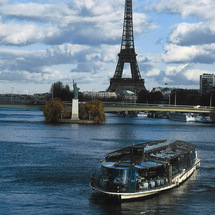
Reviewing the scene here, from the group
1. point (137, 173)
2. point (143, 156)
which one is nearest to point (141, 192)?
point (137, 173)

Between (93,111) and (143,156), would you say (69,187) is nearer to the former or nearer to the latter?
(143,156)

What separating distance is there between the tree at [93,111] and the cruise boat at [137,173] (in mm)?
49786

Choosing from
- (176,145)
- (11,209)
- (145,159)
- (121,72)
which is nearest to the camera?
(11,209)

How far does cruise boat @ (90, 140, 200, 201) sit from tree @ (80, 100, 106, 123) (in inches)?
1960

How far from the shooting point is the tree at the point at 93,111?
73.8 metres

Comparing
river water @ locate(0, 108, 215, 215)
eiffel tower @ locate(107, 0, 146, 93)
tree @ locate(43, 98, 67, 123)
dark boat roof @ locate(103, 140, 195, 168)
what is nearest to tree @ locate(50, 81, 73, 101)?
eiffel tower @ locate(107, 0, 146, 93)

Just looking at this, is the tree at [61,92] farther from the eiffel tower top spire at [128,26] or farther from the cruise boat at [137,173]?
the cruise boat at [137,173]

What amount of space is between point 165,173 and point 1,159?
45.2 feet

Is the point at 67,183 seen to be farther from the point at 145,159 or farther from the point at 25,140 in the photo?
the point at 25,140

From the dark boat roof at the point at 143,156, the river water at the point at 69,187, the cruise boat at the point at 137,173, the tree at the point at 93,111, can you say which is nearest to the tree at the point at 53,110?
the tree at the point at 93,111

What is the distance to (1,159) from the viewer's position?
3219 cm

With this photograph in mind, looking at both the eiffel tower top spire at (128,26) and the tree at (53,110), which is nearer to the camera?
the tree at (53,110)

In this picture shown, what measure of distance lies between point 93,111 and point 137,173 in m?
54.4

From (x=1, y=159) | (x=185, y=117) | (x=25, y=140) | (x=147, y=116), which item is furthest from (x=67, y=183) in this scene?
(x=147, y=116)
